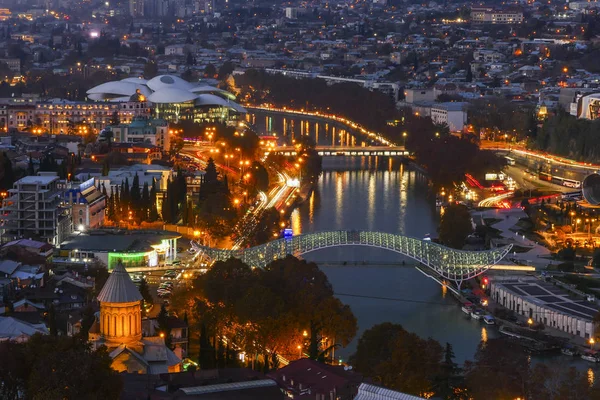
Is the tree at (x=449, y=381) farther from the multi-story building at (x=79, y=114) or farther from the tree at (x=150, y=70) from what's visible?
the tree at (x=150, y=70)

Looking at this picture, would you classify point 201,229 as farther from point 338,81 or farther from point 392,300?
point 338,81

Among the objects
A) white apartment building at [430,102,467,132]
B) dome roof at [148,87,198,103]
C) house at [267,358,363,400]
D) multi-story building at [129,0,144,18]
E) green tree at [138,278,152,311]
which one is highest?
house at [267,358,363,400]

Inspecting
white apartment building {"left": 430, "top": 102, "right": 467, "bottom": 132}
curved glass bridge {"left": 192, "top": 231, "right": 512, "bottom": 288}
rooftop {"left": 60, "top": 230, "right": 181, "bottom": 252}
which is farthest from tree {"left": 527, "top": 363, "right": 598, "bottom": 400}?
white apartment building {"left": 430, "top": 102, "right": 467, "bottom": 132}

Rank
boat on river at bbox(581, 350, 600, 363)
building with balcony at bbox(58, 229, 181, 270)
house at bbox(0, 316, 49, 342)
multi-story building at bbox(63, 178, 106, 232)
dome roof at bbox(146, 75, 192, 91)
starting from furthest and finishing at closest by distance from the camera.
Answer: dome roof at bbox(146, 75, 192, 91)
multi-story building at bbox(63, 178, 106, 232)
building with balcony at bbox(58, 229, 181, 270)
boat on river at bbox(581, 350, 600, 363)
house at bbox(0, 316, 49, 342)

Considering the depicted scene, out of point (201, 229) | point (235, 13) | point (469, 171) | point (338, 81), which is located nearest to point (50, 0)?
point (235, 13)

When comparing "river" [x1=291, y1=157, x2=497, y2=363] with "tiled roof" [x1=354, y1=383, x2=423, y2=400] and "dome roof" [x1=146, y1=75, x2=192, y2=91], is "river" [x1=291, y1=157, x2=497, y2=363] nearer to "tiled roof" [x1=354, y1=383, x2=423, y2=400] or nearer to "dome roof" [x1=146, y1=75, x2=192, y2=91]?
"tiled roof" [x1=354, y1=383, x2=423, y2=400]

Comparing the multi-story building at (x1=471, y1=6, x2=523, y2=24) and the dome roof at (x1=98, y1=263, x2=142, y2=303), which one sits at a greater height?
the dome roof at (x1=98, y1=263, x2=142, y2=303)
